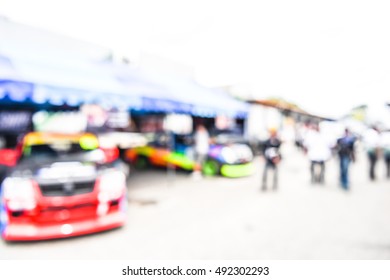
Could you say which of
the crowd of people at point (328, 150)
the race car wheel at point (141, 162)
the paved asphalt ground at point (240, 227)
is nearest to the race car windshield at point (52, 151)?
the paved asphalt ground at point (240, 227)

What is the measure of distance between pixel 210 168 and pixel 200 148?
638 mm

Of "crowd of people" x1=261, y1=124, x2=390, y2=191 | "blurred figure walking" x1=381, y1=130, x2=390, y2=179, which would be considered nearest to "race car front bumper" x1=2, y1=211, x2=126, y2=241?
"crowd of people" x1=261, y1=124, x2=390, y2=191

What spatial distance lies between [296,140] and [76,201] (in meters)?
13.9

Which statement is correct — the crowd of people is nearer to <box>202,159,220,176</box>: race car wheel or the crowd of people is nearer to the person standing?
<box>202,159,220,176</box>: race car wheel

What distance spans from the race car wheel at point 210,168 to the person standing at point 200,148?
15cm

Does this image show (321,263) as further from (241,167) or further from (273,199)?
(241,167)

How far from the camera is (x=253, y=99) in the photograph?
1572cm

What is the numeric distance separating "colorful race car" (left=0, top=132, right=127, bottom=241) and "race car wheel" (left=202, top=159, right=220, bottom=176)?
3884mm

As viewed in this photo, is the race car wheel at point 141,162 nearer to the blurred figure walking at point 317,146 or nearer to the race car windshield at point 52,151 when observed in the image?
the race car windshield at point 52,151

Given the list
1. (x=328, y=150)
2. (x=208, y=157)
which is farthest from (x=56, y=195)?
(x=328, y=150)

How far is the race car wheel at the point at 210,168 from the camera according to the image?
7253 mm

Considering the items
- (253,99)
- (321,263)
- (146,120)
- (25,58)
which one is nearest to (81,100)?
(25,58)

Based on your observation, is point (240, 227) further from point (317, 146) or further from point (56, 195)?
point (317, 146)

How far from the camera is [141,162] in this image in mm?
8680
